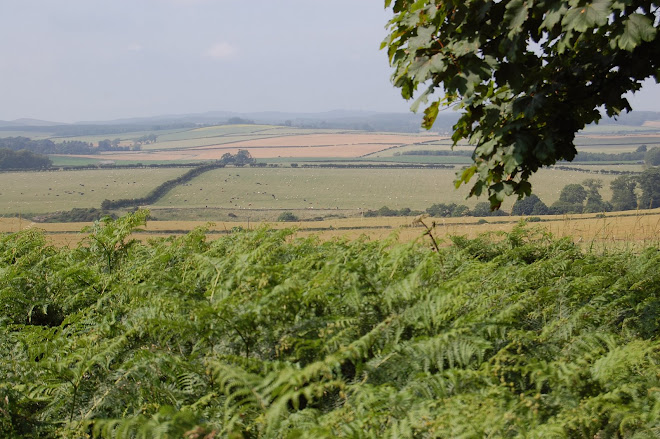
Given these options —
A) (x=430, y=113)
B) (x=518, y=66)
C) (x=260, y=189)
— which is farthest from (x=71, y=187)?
(x=518, y=66)

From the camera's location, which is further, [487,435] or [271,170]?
[271,170]

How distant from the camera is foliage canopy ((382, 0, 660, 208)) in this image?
4.45 meters

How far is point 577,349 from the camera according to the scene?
401cm

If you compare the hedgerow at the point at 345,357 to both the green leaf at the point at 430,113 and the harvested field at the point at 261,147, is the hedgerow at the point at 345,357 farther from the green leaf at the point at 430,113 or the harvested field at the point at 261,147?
the harvested field at the point at 261,147

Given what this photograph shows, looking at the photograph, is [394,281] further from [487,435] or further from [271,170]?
[271,170]

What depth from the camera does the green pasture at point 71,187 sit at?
196 ft

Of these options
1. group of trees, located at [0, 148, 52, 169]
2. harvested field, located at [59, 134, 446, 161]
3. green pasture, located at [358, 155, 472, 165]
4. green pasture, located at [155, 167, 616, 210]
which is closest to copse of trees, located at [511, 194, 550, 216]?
green pasture, located at [155, 167, 616, 210]

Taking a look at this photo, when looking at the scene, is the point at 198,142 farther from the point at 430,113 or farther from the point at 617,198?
the point at 430,113

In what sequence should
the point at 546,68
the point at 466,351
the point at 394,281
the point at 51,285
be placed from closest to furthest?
1. the point at 466,351
2. the point at 394,281
3. the point at 546,68
4. the point at 51,285

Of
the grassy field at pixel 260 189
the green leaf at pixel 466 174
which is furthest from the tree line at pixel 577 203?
the green leaf at pixel 466 174

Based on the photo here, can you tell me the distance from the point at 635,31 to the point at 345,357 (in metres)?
3.25

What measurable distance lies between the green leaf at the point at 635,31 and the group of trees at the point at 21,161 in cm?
10694

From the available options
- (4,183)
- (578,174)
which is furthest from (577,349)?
(4,183)

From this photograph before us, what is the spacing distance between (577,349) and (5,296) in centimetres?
534
